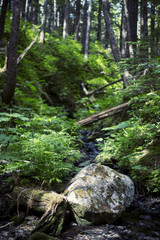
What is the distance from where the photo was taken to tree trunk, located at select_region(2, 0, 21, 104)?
263 inches

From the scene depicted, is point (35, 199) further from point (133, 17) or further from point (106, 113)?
point (133, 17)

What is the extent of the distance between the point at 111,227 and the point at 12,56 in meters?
6.49

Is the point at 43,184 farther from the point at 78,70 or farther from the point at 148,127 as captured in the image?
the point at 78,70

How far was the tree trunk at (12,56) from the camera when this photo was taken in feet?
21.9

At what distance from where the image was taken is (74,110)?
41.1ft

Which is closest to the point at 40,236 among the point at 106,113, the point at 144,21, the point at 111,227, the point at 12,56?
the point at 111,227

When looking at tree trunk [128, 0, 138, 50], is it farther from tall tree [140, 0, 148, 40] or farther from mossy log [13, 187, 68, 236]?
mossy log [13, 187, 68, 236]

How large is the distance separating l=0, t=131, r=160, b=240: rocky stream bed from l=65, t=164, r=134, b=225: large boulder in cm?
13

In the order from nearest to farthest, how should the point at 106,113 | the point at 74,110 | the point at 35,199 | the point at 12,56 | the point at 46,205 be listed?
the point at 46,205
the point at 35,199
the point at 12,56
the point at 106,113
the point at 74,110

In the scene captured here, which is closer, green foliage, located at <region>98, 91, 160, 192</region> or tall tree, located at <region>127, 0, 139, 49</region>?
green foliage, located at <region>98, 91, 160, 192</region>

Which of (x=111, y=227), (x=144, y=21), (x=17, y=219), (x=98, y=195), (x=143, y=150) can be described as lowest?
(x=111, y=227)

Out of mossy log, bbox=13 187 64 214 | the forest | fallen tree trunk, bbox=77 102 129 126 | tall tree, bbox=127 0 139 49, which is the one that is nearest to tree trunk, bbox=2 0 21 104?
the forest

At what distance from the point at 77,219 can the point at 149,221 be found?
1.21m

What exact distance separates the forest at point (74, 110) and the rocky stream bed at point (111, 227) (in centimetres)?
42
